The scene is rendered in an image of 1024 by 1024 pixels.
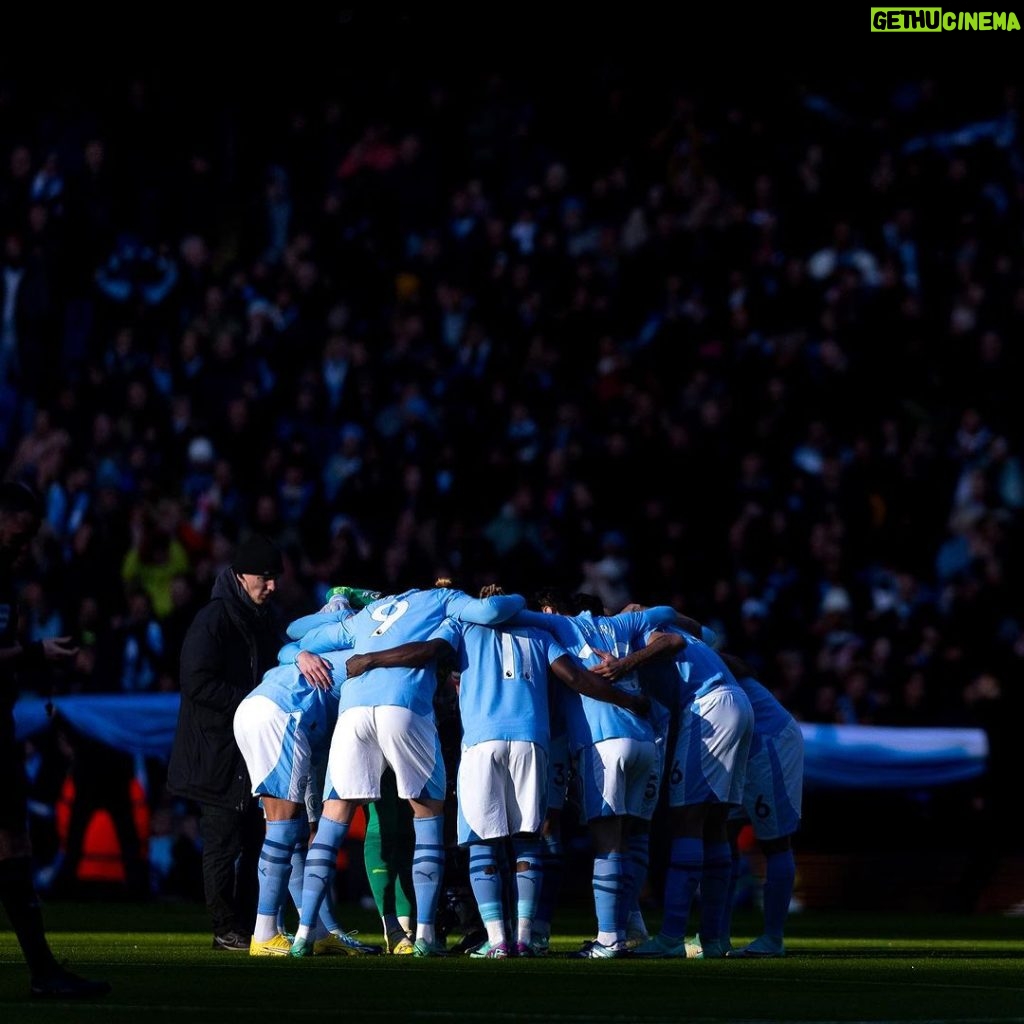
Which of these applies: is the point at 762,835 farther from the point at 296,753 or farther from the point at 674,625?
the point at 296,753

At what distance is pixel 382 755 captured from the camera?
37.8ft

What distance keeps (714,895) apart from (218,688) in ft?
9.86

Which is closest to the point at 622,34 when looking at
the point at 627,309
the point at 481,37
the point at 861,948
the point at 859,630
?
the point at 481,37

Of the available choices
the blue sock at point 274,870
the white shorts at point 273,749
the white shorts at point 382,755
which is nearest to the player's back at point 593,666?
the white shorts at point 382,755

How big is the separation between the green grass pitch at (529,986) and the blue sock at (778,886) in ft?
0.87

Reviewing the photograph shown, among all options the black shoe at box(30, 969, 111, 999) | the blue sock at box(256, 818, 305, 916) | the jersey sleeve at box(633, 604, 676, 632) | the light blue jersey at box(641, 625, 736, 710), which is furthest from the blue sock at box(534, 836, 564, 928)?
the black shoe at box(30, 969, 111, 999)

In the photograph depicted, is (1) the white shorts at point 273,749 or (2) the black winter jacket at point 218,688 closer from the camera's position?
(1) the white shorts at point 273,749

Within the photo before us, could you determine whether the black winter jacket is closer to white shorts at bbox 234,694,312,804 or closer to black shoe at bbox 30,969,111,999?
white shorts at bbox 234,694,312,804

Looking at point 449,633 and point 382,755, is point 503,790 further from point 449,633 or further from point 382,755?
point 449,633

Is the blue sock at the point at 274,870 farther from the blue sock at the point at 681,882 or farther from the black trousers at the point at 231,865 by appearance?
the blue sock at the point at 681,882

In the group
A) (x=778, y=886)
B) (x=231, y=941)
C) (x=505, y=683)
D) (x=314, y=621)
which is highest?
(x=314, y=621)

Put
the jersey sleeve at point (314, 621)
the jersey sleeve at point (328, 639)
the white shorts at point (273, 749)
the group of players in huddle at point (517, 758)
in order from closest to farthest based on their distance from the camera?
the group of players in huddle at point (517, 758), the white shorts at point (273, 749), the jersey sleeve at point (328, 639), the jersey sleeve at point (314, 621)

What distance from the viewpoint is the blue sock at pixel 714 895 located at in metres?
11.8

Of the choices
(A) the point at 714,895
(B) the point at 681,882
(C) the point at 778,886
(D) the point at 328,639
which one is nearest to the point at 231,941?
(D) the point at 328,639
